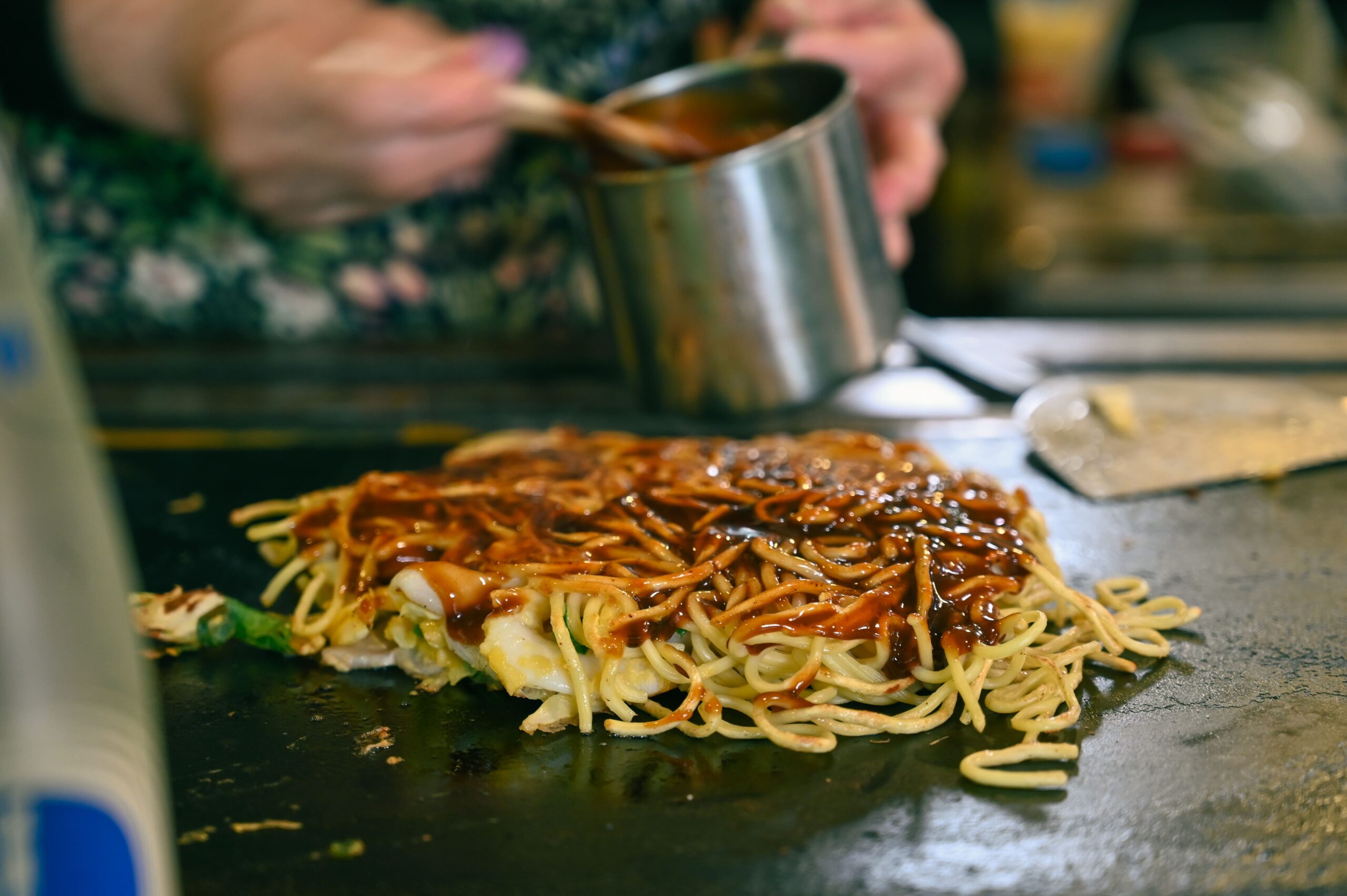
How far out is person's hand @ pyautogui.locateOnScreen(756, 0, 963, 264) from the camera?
2.79 metres

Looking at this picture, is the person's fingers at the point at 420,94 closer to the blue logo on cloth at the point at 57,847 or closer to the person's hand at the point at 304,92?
the person's hand at the point at 304,92

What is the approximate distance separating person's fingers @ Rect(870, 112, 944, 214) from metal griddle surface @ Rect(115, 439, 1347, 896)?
1.32 m

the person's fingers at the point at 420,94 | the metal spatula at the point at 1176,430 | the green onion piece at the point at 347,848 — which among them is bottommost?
the metal spatula at the point at 1176,430

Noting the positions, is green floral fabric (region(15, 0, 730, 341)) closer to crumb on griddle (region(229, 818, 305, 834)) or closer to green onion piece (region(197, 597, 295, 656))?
green onion piece (region(197, 597, 295, 656))

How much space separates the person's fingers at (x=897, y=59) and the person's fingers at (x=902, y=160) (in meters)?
0.05

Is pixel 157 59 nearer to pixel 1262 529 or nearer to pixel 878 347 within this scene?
pixel 878 347

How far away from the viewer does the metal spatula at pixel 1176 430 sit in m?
2.26

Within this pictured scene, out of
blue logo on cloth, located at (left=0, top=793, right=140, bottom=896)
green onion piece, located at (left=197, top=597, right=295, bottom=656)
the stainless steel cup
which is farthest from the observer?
the stainless steel cup

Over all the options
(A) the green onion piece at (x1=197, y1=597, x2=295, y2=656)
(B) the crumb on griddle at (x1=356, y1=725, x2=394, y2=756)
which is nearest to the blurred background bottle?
(B) the crumb on griddle at (x1=356, y1=725, x2=394, y2=756)

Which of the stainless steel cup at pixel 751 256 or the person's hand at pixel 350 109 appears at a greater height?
the person's hand at pixel 350 109

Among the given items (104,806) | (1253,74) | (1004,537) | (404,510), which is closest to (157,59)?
(404,510)

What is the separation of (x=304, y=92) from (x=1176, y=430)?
193cm

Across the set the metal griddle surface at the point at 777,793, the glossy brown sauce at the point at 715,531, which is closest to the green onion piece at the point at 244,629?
the metal griddle surface at the point at 777,793

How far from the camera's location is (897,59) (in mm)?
2830
